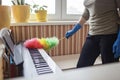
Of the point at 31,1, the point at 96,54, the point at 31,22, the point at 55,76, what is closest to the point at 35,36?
the point at 31,22

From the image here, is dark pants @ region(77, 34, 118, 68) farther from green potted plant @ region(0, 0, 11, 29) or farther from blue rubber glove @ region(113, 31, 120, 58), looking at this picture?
green potted plant @ region(0, 0, 11, 29)

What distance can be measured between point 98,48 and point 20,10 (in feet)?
1.36

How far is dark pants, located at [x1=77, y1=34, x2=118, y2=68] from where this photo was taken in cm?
72

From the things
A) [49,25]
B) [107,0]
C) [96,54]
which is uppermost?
[107,0]

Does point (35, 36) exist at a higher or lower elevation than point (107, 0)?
lower

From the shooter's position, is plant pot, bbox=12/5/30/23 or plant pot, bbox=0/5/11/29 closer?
plant pot, bbox=0/5/11/29

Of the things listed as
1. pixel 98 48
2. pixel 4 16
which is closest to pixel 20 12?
pixel 4 16

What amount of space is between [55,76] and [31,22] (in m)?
0.63

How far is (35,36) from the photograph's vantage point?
3.20ft

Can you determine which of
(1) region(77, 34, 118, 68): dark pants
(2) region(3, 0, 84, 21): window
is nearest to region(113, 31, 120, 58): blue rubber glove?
(1) region(77, 34, 118, 68): dark pants

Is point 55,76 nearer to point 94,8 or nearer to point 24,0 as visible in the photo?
point 94,8

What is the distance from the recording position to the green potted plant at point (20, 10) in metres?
0.94

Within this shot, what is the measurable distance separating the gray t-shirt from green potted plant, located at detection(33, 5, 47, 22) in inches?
12.6

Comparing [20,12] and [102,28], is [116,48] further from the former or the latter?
[20,12]
